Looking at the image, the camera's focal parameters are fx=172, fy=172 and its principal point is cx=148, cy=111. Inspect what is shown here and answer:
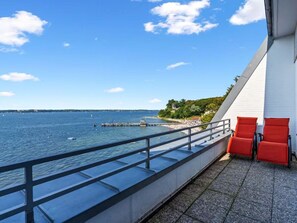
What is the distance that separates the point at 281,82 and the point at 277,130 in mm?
1738

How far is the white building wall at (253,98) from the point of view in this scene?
18.1 ft

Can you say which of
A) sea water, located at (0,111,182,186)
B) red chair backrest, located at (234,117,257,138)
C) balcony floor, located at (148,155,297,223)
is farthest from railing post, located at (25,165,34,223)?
red chair backrest, located at (234,117,257,138)

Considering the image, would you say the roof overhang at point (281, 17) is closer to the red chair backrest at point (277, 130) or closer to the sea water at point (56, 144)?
the red chair backrest at point (277, 130)

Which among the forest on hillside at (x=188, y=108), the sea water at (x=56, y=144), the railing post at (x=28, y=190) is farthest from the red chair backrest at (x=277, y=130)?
the forest on hillside at (x=188, y=108)

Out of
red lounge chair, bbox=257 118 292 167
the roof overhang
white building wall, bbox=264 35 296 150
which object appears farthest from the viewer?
white building wall, bbox=264 35 296 150

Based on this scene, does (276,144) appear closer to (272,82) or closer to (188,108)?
(272,82)

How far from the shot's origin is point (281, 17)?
4117mm

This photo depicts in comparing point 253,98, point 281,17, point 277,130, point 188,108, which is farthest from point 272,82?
point 188,108

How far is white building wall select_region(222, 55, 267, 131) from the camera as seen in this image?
550cm

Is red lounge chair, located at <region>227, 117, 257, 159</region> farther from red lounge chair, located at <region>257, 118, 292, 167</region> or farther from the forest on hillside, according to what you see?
the forest on hillside

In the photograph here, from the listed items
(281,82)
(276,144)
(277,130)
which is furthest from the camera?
(281,82)

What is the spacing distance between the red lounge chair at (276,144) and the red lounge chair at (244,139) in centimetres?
30

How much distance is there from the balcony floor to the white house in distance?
212 centimetres

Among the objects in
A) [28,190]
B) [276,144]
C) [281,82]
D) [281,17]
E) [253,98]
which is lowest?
[276,144]
